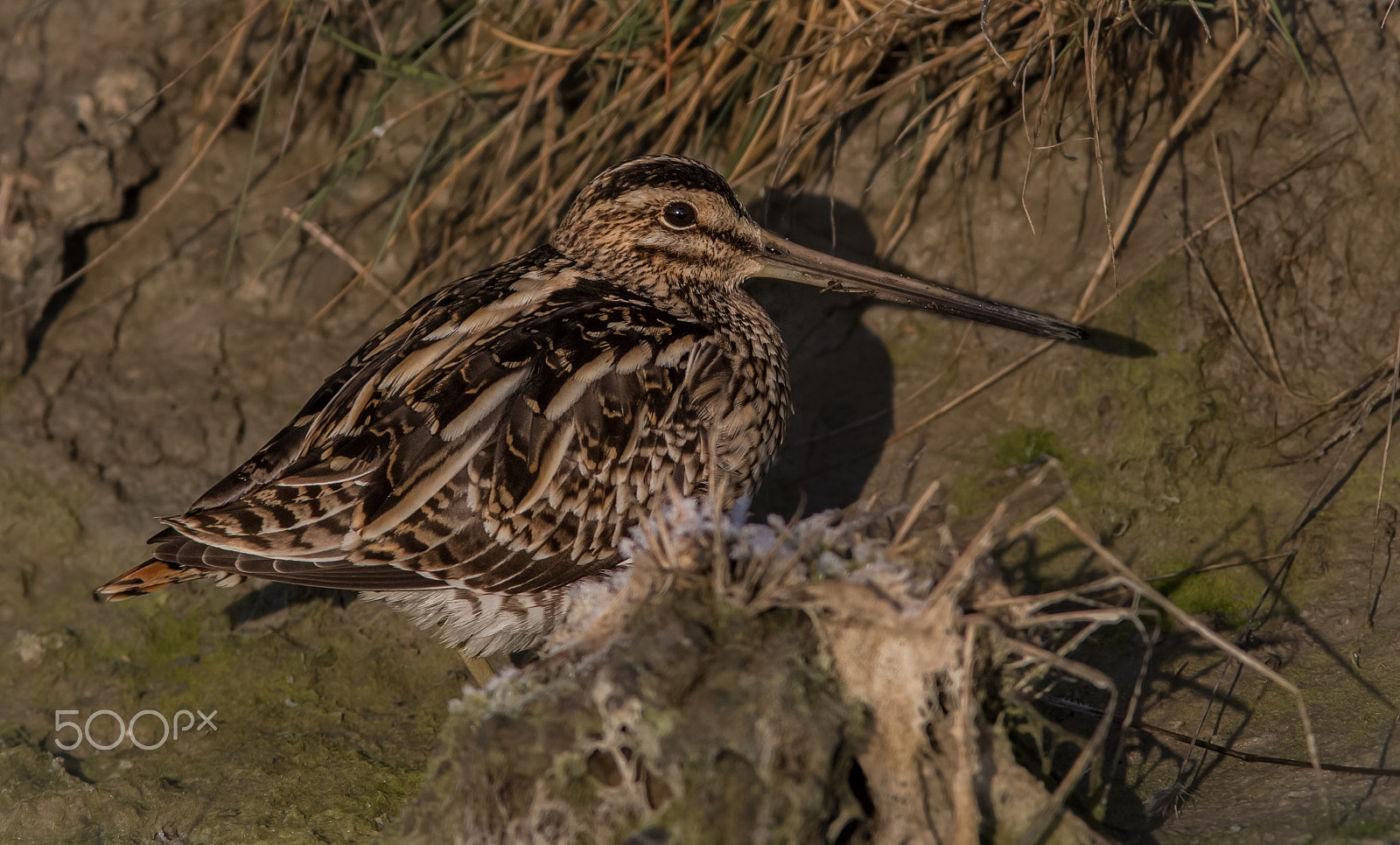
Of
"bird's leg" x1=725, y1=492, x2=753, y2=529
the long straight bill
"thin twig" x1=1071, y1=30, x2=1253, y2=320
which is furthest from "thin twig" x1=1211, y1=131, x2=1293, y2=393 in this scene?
"bird's leg" x1=725, y1=492, x2=753, y2=529

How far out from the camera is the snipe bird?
10.8 ft

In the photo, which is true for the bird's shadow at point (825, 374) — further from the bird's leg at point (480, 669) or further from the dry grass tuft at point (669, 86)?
the bird's leg at point (480, 669)

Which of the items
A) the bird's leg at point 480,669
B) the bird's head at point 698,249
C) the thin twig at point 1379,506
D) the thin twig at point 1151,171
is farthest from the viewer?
the thin twig at point 1151,171

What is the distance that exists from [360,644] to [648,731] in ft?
6.27

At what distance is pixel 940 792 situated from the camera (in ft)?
8.37

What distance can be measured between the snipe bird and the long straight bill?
1cm

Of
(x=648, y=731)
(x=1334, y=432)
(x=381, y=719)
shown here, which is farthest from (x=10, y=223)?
(x=1334, y=432)

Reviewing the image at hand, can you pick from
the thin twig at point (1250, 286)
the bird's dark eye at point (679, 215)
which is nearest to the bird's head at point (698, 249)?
the bird's dark eye at point (679, 215)

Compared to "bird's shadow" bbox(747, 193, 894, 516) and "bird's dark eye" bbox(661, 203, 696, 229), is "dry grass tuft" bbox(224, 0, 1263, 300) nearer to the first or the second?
"bird's shadow" bbox(747, 193, 894, 516)

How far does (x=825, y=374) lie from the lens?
15.4ft

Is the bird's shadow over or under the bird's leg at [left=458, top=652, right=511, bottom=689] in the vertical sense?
over

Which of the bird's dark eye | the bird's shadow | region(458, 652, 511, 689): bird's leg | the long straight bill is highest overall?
the bird's dark eye

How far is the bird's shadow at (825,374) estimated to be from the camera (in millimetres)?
4441

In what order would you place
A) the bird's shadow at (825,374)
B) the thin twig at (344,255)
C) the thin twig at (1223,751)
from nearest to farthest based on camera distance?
1. the thin twig at (1223,751)
2. the bird's shadow at (825,374)
3. the thin twig at (344,255)
